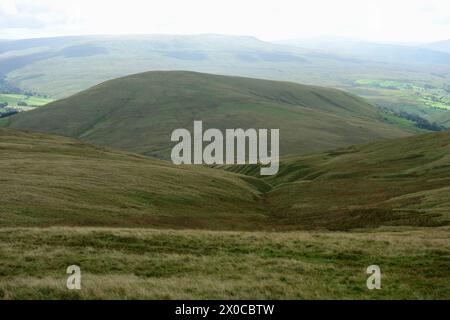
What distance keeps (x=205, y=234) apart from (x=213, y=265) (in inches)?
395

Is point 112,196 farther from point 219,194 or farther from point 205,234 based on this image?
point 205,234

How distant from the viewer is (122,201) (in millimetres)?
60594

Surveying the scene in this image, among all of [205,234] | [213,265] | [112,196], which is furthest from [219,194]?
[213,265]

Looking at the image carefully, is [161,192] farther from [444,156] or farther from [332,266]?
[444,156]

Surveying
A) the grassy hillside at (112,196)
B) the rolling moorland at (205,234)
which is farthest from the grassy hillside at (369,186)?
the grassy hillside at (112,196)

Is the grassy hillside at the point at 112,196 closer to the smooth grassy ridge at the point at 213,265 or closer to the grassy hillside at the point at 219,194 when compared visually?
the grassy hillside at the point at 219,194

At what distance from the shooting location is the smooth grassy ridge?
2003 cm

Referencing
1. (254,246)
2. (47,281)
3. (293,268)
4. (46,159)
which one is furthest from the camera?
(46,159)

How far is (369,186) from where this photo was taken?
86812 mm

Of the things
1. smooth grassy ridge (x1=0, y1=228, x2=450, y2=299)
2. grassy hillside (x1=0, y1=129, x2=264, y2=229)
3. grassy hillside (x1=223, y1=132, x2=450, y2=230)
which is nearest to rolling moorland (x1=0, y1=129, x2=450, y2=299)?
smooth grassy ridge (x1=0, y1=228, x2=450, y2=299)

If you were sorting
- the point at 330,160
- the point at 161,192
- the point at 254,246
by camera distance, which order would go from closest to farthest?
the point at 254,246 → the point at 161,192 → the point at 330,160
